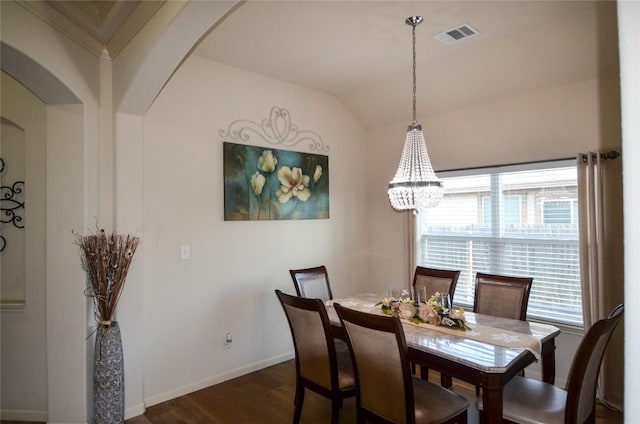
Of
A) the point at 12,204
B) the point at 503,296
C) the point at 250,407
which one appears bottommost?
the point at 250,407

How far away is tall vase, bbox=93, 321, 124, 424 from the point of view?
250 centimetres

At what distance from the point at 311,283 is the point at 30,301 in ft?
7.28

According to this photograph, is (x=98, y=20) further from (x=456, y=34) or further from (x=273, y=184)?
(x=456, y=34)

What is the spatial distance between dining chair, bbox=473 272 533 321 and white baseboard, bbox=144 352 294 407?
2099mm

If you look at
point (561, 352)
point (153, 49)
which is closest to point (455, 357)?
point (561, 352)

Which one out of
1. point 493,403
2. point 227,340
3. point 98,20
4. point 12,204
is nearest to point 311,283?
point 227,340

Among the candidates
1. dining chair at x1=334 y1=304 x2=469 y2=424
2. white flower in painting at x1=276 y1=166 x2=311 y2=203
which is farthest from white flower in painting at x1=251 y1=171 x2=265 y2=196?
dining chair at x1=334 y1=304 x2=469 y2=424

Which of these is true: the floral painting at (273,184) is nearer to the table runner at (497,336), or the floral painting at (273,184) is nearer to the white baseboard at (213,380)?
the white baseboard at (213,380)

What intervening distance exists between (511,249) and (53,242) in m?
3.93

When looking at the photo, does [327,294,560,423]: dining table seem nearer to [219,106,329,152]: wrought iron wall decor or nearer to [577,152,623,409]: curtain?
[577,152,623,409]: curtain

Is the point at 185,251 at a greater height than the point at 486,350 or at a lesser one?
greater

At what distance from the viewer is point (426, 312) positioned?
248 centimetres

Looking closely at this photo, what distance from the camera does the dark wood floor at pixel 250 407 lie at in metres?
2.79

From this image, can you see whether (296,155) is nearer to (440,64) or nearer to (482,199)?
(440,64)
